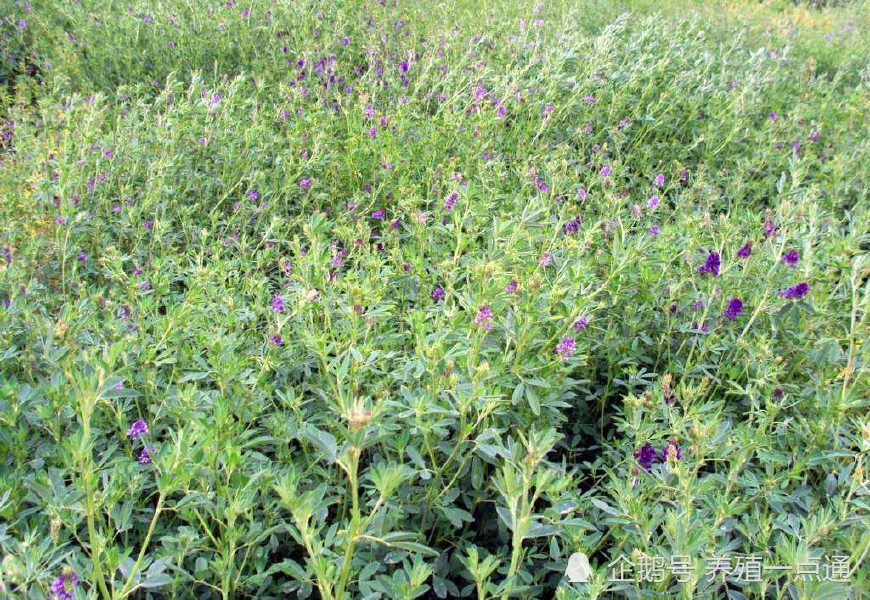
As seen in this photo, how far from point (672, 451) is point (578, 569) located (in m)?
0.36

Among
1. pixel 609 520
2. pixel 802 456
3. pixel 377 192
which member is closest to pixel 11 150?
pixel 377 192

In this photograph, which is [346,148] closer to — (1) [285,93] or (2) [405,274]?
(1) [285,93]

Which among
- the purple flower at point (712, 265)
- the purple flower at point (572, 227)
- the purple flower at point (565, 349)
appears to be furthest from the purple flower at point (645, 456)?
the purple flower at point (572, 227)

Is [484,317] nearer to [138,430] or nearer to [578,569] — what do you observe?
[578,569]

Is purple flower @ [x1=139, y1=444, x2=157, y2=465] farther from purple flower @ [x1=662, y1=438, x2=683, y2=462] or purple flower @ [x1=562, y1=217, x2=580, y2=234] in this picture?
purple flower @ [x1=562, y1=217, x2=580, y2=234]

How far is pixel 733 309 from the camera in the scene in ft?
8.06

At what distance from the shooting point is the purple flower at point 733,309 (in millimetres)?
2453

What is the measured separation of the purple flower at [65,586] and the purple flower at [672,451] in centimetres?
131

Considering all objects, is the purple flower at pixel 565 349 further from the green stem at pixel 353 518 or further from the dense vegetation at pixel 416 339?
the green stem at pixel 353 518

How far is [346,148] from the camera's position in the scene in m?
3.59

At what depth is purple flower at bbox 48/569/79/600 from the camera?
126 cm

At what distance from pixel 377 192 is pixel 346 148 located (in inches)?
17.6

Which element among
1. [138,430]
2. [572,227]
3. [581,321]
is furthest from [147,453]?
[572,227]

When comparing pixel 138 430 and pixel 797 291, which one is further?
pixel 797 291
